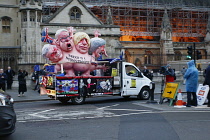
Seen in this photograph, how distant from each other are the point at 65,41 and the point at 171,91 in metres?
5.29

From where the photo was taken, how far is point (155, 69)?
33.8 meters

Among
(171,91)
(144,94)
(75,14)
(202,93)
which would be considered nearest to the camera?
(202,93)

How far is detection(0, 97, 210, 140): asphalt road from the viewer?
7.53 meters

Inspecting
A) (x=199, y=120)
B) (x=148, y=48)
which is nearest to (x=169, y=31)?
(x=148, y=48)

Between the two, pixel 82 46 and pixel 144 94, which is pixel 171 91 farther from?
pixel 82 46

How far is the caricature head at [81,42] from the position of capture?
48.0 feet

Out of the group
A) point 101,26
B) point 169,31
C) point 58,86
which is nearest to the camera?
point 58,86

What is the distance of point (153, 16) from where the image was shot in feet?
142

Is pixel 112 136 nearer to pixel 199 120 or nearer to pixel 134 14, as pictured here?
pixel 199 120

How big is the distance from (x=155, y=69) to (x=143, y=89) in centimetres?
1825

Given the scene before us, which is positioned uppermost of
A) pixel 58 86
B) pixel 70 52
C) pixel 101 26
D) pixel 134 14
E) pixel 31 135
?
pixel 134 14

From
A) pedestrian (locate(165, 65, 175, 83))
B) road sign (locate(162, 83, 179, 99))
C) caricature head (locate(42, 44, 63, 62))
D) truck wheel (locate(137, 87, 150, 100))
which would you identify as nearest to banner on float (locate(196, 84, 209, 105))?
road sign (locate(162, 83, 179, 99))

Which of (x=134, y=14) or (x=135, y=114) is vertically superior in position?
(x=134, y=14)

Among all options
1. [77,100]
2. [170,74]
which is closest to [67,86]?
[77,100]
